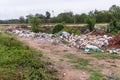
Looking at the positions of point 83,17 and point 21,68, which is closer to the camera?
point 21,68

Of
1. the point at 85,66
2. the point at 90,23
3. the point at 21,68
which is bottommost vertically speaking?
the point at 85,66

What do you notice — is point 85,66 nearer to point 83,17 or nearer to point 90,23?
point 90,23

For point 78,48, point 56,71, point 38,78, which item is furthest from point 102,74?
point 78,48

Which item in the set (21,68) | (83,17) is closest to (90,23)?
(83,17)

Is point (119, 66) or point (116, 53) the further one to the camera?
point (116, 53)

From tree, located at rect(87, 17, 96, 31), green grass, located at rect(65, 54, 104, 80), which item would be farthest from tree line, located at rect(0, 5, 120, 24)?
green grass, located at rect(65, 54, 104, 80)

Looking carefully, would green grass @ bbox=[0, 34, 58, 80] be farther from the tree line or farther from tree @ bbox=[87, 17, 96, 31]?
the tree line

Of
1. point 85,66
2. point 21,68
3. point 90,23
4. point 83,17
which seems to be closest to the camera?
point 21,68

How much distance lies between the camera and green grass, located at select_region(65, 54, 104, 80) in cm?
965

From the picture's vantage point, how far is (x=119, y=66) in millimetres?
11406

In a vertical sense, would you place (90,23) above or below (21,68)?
below

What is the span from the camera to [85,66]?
11.2 meters

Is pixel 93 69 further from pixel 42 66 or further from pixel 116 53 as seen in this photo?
pixel 116 53

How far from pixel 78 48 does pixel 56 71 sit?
6.72 meters
